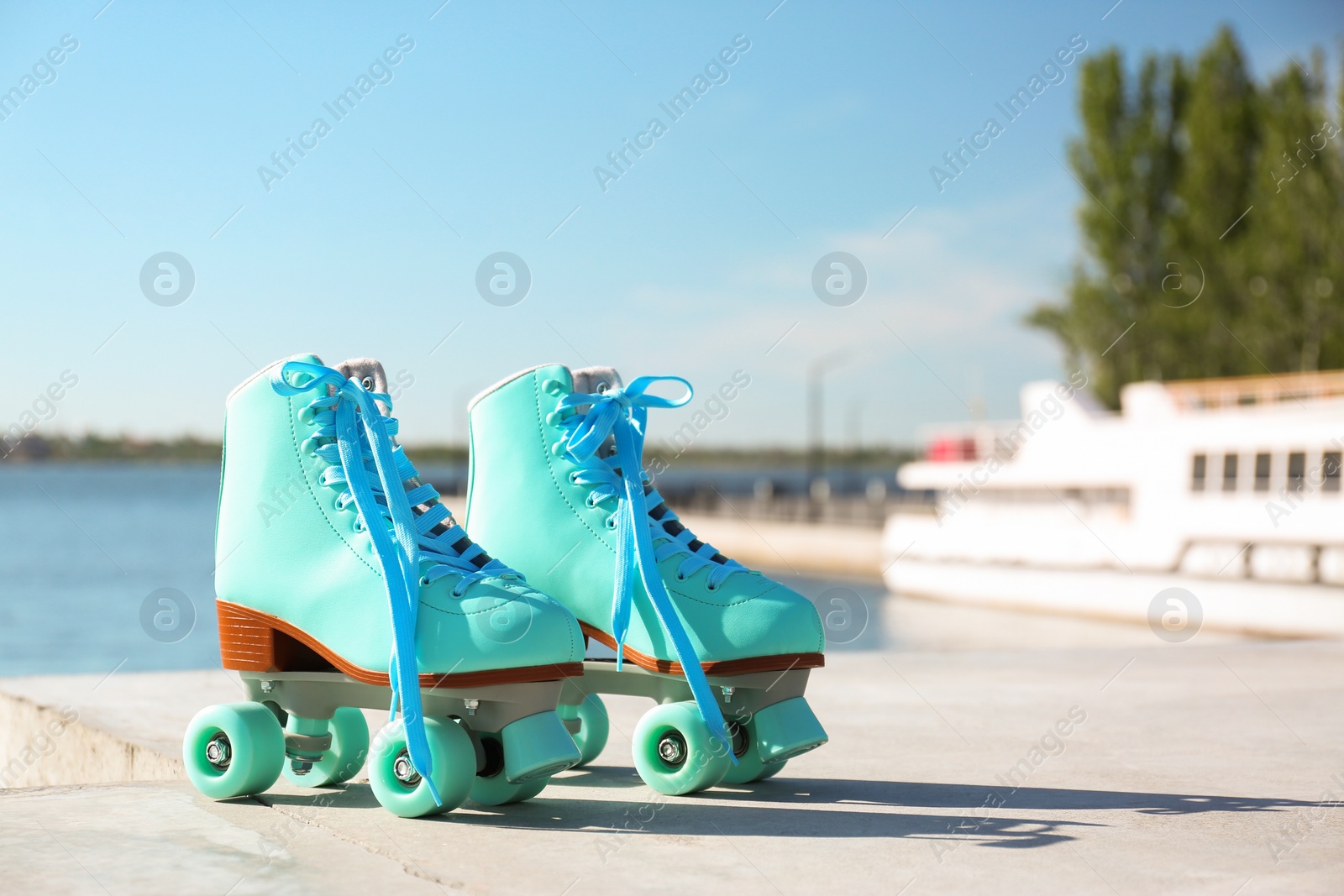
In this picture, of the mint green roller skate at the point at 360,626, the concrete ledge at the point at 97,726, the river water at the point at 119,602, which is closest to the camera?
the mint green roller skate at the point at 360,626

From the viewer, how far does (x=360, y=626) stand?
3.27 metres

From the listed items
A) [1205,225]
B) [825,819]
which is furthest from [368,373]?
[1205,225]

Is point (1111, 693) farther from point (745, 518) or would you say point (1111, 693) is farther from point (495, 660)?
point (745, 518)

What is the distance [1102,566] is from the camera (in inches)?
861

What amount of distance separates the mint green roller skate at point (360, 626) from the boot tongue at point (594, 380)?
1.94 ft

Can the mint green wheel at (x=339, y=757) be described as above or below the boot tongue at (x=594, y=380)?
below

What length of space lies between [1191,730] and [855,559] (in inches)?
1211

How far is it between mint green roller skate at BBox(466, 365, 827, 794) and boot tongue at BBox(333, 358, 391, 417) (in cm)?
46

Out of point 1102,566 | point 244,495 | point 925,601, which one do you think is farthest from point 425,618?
point 925,601

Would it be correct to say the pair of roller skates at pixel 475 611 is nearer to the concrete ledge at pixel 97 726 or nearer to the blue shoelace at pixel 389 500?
the blue shoelace at pixel 389 500

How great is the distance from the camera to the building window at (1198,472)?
20.6 meters

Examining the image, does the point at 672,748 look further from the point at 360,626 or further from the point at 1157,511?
the point at 1157,511

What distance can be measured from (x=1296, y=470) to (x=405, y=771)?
1877cm

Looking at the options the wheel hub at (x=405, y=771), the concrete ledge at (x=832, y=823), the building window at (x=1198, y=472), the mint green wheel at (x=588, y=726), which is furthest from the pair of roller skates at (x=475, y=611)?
the building window at (x=1198, y=472)
